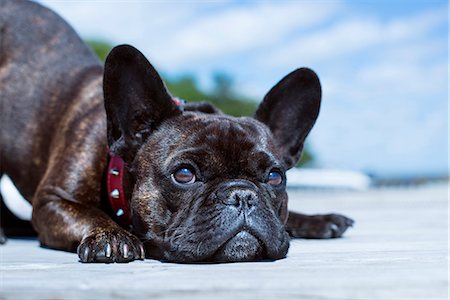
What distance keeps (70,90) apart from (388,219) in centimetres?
272

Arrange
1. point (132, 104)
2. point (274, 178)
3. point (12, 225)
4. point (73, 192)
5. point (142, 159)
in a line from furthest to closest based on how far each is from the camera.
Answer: point (12, 225) → point (73, 192) → point (132, 104) → point (142, 159) → point (274, 178)

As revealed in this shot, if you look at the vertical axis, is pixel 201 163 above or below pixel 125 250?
above

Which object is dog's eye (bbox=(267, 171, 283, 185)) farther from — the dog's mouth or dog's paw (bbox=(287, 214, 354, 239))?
dog's paw (bbox=(287, 214, 354, 239))

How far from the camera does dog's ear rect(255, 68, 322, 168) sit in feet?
12.8

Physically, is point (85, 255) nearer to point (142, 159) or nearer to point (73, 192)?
point (142, 159)

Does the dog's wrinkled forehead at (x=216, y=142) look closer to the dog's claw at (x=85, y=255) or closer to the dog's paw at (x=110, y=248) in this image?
the dog's paw at (x=110, y=248)

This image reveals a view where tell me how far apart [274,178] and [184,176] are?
0.43m

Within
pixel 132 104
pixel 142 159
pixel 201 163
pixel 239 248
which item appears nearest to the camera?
pixel 239 248

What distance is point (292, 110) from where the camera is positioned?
3.98m

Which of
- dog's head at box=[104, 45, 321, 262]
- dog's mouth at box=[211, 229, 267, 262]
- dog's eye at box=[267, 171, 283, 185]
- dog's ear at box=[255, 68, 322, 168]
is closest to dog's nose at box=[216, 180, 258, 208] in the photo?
dog's head at box=[104, 45, 321, 262]

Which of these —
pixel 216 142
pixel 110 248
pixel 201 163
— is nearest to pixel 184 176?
pixel 201 163

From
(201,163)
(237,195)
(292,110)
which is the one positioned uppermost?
(292,110)

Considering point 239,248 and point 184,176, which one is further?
point 184,176

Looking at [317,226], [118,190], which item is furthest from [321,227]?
[118,190]
